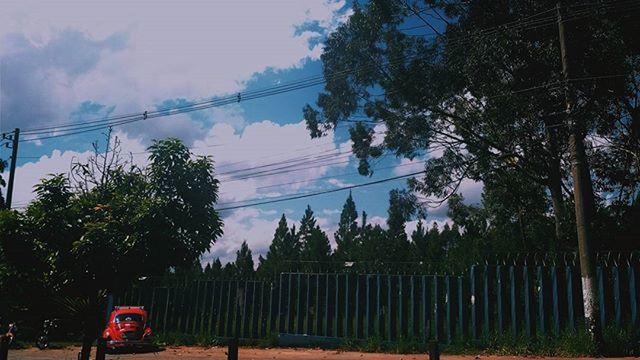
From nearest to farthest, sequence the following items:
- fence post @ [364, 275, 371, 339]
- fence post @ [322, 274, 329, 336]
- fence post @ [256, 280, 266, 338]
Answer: fence post @ [364, 275, 371, 339] < fence post @ [322, 274, 329, 336] < fence post @ [256, 280, 266, 338]

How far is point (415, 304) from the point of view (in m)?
12.3

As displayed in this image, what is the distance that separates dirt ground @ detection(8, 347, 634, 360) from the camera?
37.5ft

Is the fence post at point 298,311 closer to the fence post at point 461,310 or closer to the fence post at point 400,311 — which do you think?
the fence post at point 400,311

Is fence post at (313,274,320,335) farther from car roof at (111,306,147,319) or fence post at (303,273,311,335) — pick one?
car roof at (111,306,147,319)

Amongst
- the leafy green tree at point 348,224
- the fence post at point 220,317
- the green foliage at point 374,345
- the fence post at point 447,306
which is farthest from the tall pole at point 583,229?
the leafy green tree at point 348,224

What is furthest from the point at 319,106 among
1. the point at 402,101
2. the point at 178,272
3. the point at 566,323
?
the point at 566,323

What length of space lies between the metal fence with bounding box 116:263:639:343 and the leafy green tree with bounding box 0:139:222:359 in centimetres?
336

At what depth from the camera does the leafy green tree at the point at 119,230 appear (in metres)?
17.2

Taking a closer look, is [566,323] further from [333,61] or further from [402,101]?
[333,61]

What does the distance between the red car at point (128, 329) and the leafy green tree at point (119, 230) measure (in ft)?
6.87

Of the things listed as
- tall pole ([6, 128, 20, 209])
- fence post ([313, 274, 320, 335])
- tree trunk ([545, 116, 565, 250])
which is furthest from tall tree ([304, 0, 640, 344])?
tall pole ([6, 128, 20, 209])

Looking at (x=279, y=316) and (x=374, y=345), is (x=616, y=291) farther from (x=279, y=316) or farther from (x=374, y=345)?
(x=279, y=316)

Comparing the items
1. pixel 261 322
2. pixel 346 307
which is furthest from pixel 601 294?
pixel 261 322

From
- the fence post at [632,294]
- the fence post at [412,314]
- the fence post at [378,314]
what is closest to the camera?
the fence post at [632,294]
